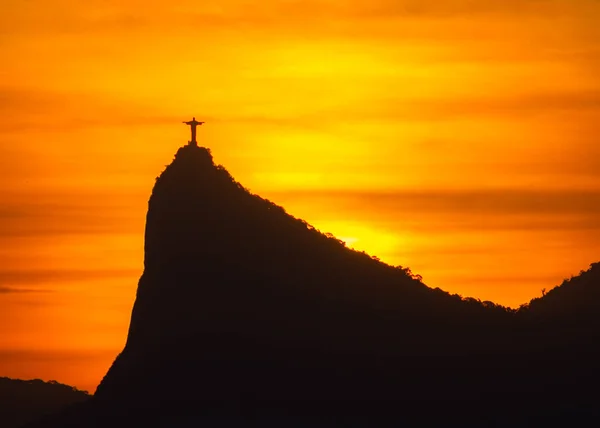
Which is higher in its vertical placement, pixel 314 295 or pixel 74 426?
pixel 314 295

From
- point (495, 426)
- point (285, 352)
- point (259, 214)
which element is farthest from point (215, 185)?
point (495, 426)

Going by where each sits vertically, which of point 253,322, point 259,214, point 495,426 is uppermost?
point 259,214

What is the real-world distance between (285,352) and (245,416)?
A: 989 cm

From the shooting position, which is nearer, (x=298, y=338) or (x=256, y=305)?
(x=298, y=338)

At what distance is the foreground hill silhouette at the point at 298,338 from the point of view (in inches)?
6304

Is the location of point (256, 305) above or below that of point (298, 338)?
above

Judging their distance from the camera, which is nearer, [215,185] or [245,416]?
[245,416]

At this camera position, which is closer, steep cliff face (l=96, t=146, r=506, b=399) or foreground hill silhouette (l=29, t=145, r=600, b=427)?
foreground hill silhouette (l=29, t=145, r=600, b=427)

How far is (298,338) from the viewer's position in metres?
168

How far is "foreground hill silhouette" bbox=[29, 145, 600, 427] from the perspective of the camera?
160125 millimetres

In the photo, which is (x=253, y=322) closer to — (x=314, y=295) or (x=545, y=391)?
(x=314, y=295)

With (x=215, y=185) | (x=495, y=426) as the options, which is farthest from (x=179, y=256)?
(x=495, y=426)

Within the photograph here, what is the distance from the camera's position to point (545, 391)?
523ft

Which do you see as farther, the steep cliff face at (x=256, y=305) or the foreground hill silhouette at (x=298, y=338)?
the steep cliff face at (x=256, y=305)
